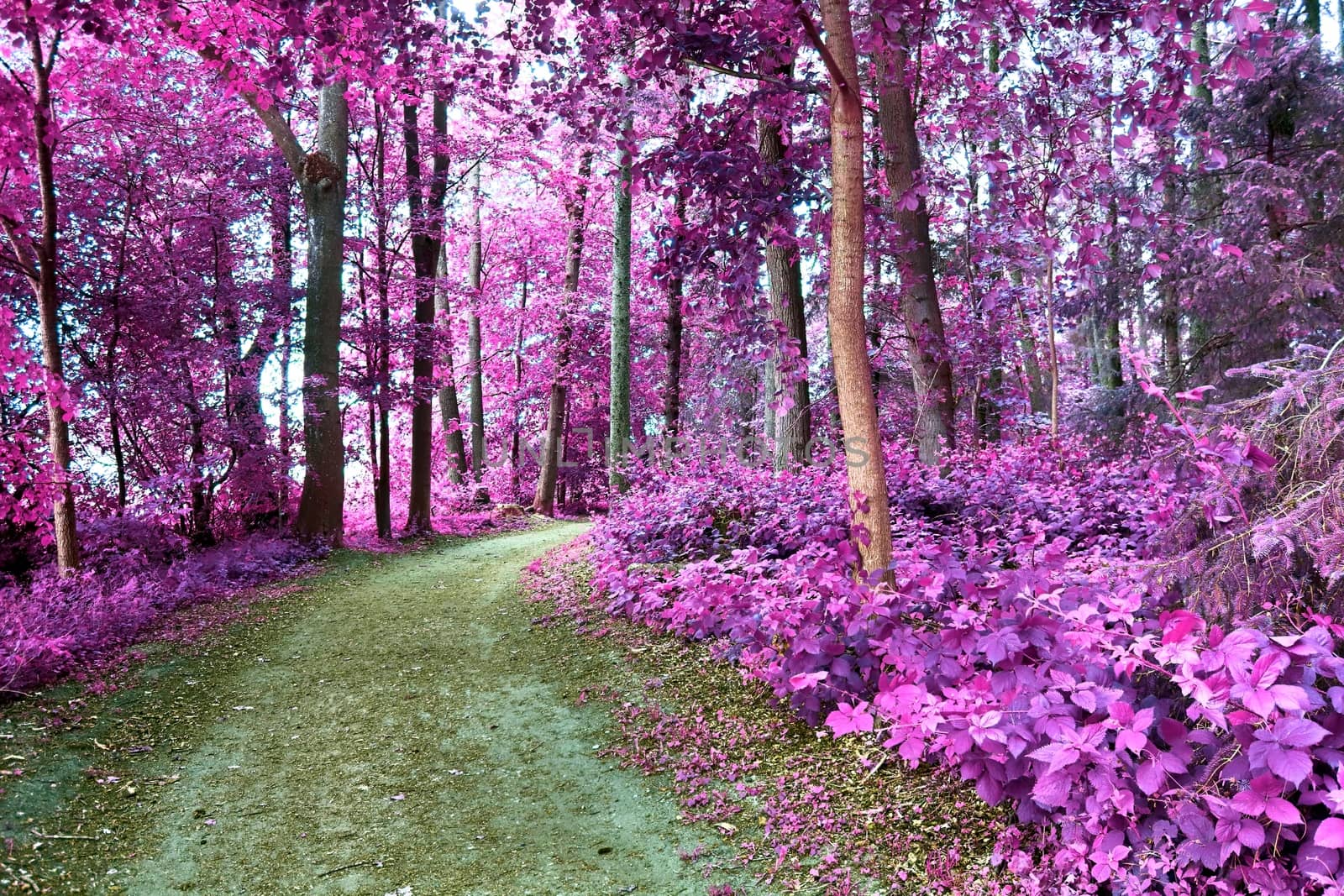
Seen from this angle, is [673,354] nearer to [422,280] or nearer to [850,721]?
[422,280]

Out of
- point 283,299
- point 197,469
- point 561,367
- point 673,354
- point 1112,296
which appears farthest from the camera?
point 561,367

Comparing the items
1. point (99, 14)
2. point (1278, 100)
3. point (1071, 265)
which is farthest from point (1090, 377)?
point (99, 14)

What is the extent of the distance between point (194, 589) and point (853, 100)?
6987mm

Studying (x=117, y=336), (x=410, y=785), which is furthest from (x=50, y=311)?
(x=410, y=785)

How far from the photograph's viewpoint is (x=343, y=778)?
366cm

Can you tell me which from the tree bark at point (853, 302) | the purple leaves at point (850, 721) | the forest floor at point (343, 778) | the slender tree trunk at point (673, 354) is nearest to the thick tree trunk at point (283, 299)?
the forest floor at point (343, 778)

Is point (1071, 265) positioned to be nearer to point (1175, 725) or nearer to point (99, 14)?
point (1175, 725)

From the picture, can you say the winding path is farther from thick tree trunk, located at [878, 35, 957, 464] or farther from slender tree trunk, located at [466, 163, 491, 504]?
slender tree trunk, located at [466, 163, 491, 504]

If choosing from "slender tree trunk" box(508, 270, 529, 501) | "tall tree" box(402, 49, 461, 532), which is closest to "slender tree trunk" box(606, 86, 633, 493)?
"tall tree" box(402, 49, 461, 532)

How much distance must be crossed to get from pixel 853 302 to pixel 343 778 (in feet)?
10.9

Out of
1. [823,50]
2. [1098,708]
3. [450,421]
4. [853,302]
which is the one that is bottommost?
[1098,708]

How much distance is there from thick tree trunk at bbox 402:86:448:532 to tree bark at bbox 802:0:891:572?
8.51 meters

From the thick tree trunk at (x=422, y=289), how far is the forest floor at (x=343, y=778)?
5823 mm

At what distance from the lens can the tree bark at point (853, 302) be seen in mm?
3484
